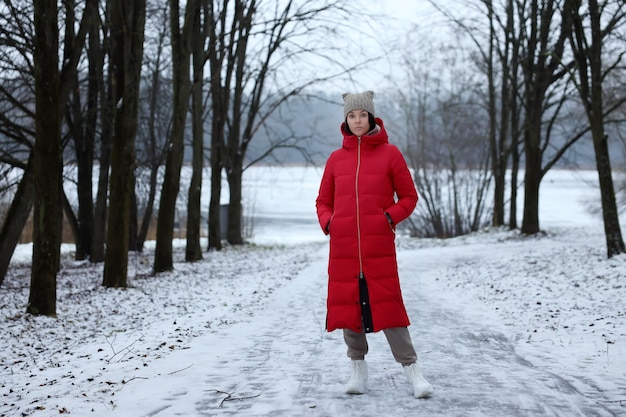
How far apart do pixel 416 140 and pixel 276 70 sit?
13.1 m

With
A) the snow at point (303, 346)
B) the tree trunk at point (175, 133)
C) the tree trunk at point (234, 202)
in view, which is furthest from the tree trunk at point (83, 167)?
the tree trunk at point (234, 202)

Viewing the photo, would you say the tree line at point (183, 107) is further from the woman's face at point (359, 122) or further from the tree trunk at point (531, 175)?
the woman's face at point (359, 122)

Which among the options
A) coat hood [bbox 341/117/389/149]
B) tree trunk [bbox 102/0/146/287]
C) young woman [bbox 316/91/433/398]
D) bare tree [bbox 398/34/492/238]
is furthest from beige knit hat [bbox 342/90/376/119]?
bare tree [bbox 398/34/492/238]

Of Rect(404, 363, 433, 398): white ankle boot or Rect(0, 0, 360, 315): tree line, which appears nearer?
Rect(404, 363, 433, 398): white ankle boot

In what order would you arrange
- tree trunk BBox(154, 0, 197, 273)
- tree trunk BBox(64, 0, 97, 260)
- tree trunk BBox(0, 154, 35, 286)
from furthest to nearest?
tree trunk BBox(64, 0, 97, 260)
tree trunk BBox(154, 0, 197, 273)
tree trunk BBox(0, 154, 35, 286)

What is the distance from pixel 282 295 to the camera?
447 inches

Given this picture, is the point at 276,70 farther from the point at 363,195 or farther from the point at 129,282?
the point at 363,195

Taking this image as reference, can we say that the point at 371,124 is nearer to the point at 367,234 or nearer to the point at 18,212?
the point at 367,234

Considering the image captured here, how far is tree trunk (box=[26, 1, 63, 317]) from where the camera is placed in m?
9.12

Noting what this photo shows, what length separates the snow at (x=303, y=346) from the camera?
4.77 m

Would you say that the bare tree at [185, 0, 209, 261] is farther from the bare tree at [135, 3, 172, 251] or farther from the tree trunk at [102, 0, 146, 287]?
the tree trunk at [102, 0, 146, 287]

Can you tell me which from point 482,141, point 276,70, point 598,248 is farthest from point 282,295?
point 482,141

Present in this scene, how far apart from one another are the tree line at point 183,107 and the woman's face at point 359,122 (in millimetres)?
5792

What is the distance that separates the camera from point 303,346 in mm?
6980
